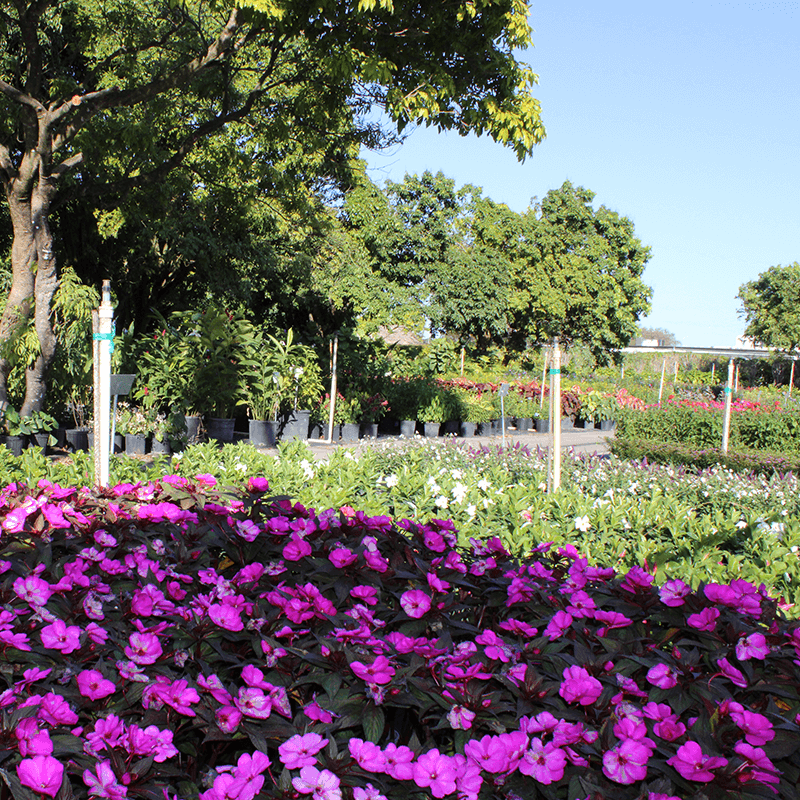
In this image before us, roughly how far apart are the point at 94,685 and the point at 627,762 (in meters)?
0.90

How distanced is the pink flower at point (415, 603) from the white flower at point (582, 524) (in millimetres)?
1662

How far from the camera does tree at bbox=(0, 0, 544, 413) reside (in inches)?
278

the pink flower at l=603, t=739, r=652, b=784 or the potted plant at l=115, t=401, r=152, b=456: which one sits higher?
the pink flower at l=603, t=739, r=652, b=784

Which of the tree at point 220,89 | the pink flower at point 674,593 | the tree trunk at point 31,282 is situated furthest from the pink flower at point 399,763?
the tree trunk at point 31,282

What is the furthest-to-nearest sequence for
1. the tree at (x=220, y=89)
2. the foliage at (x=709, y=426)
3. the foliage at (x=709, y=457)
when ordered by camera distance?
the foliage at (x=709, y=426) → the foliage at (x=709, y=457) → the tree at (x=220, y=89)

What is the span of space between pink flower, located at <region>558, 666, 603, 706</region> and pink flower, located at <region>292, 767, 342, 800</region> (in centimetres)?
47

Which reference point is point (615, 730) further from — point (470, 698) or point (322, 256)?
point (322, 256)

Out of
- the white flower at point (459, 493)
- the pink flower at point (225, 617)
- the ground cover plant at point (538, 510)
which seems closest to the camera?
the pink flower at point (225, 617)

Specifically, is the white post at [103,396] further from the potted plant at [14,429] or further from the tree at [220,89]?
the potted plant at [14,429]

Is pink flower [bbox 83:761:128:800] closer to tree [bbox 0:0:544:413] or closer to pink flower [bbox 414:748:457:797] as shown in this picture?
pink flower [bbox 414:748:457:797]

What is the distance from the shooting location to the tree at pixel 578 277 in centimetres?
2902

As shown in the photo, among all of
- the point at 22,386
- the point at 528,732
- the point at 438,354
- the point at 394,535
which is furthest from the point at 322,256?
the point at 528,732

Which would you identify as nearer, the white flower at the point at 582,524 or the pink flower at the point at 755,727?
the pink flower at the point at 755,727

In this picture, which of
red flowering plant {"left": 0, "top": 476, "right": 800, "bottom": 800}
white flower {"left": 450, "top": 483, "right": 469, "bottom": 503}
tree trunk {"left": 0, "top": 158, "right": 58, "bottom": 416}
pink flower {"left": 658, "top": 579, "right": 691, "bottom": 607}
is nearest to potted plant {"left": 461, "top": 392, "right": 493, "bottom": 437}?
tree trunk {"left": 0, "top": 158, "right": 58, "bottom": 416}
